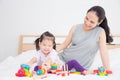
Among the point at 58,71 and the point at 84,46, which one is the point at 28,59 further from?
the point at 58,71

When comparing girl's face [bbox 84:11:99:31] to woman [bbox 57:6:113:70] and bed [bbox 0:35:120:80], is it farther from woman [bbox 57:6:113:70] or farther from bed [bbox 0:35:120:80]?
bed [bbox 0:35:120:80]

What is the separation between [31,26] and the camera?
3193mm

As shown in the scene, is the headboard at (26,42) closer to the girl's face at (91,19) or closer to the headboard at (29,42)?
the headboard at (29,42)

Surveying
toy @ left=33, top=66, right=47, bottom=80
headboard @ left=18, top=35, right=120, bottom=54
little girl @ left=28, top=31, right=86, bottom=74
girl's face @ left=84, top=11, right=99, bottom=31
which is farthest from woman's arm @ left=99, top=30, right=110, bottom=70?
headboard @ left=18, top=35, right=120, bottom=54

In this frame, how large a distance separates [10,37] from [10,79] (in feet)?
5.96

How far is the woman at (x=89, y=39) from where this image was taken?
1.96m

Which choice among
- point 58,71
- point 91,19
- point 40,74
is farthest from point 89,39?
point 40,74

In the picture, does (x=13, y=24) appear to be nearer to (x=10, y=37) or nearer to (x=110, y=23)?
(x=10, y=37)

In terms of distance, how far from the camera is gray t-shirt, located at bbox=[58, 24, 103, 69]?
2023mm

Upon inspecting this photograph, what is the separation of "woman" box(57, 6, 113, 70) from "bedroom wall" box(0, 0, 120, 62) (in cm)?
110

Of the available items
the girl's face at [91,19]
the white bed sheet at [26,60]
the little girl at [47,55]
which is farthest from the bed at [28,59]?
the girl's face at [91,19]

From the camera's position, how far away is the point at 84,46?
2.04 metres

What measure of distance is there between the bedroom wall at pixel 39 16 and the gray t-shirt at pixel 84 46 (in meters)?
1.13

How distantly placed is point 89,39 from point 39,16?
1305 mm
